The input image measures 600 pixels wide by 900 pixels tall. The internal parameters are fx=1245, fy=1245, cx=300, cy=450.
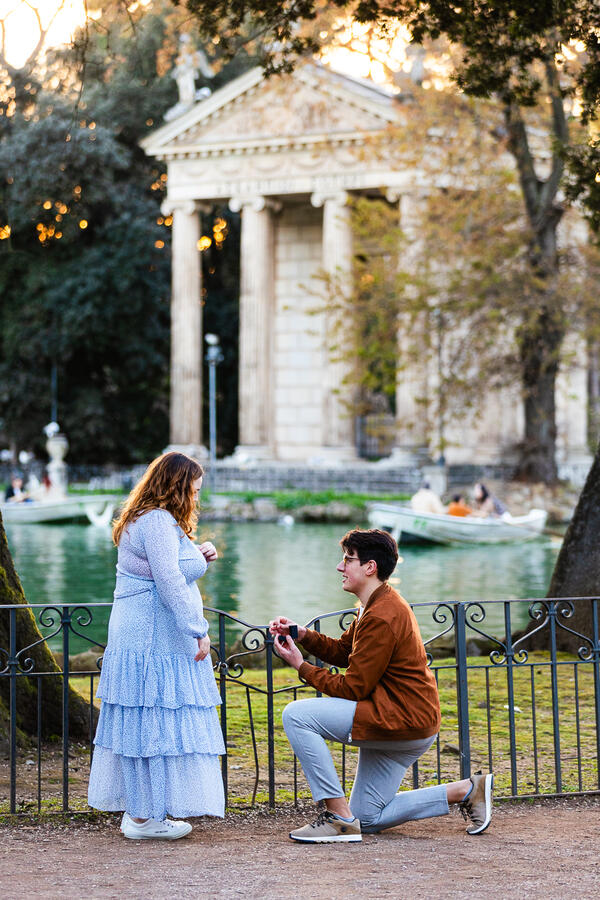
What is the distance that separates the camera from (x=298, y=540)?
29.7 metres

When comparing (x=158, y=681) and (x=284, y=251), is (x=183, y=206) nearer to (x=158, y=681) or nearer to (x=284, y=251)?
(x=284, y=251)

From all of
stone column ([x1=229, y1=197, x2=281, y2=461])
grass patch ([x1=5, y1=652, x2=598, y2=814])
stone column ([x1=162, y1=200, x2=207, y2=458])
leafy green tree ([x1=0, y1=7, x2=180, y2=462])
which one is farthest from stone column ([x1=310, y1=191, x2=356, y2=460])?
grass patch ([x1=5, y1=652, x2=598, y2=814])

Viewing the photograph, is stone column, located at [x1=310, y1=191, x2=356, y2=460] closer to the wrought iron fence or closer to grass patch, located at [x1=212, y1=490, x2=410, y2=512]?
grass patch, located at [x1=212, y1=490, x2=410, y2=512]

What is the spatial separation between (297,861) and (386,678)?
0.91 meters

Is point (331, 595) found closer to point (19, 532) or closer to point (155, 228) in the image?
point (19, 532)

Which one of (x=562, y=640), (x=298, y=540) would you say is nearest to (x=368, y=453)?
(x=298, y=540)

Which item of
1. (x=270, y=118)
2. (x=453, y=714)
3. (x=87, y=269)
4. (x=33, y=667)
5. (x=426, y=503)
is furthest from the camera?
(x=87, y=269)

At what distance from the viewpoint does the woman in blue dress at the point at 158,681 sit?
18.5 feet

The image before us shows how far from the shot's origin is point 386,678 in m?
5.75

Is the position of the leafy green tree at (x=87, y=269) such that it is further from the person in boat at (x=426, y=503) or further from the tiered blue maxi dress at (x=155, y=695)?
the tiered blue maxi dress at (x=155, y=695)

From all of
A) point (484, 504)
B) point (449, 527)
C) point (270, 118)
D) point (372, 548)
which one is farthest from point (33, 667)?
point (270, 118)

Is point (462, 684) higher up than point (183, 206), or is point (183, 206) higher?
point (183, 206)

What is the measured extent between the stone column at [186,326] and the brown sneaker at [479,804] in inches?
1631

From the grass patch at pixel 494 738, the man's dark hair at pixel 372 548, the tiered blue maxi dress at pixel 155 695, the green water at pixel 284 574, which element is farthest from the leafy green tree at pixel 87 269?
the man's dark hair at pixel 372 548
